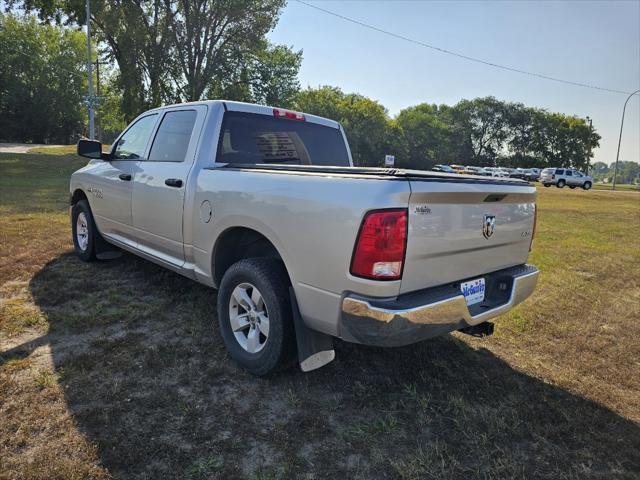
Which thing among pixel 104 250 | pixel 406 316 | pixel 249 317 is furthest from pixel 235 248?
pixel 104 250

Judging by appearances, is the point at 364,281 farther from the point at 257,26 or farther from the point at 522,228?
the point at 257,26

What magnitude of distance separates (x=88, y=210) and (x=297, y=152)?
2.85 metres

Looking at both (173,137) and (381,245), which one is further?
(173,137)

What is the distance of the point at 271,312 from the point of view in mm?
2770

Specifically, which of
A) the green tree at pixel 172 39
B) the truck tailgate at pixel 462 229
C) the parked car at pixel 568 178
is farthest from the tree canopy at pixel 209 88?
the parked car at pixel 568 178

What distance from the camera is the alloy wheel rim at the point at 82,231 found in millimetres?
5473

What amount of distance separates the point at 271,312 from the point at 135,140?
287 cm

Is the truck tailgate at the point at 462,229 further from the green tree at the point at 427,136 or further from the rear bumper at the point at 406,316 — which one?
the green tree at the point at 427,136

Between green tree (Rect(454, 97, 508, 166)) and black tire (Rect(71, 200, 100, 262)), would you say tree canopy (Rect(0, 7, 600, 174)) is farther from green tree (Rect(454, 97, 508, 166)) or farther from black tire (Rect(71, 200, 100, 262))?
black tire (Rect(71, 200, 100, 262))

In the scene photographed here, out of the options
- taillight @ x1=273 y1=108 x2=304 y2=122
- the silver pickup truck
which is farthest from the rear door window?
taillight @ x1=273 y1=108 x2=304 y2=122

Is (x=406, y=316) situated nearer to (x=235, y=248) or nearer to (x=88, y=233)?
(x=235, y=248)

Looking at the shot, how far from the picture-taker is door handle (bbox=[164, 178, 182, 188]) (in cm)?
361

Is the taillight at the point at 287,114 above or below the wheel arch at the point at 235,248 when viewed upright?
above

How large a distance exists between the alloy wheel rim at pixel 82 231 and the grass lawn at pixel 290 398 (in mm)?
807
